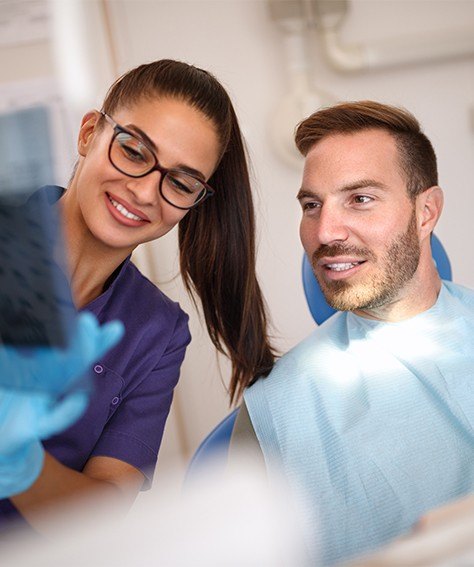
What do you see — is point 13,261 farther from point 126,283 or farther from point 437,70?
point 437,70

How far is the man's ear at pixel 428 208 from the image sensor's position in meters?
1.26

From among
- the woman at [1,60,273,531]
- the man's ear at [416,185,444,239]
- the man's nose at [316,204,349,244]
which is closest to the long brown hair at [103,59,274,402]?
the woman at [1,60,273,531]

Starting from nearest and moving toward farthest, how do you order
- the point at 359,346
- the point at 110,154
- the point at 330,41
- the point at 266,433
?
the point at 110,154
the point at 266,433
the point at 359,346
the point at 330,41

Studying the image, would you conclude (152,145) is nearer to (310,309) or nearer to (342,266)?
(342,266)

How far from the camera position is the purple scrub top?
106 centimetres

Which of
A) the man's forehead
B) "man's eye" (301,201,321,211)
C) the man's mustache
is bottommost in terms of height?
the man's mustache

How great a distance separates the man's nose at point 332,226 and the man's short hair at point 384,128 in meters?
0.14

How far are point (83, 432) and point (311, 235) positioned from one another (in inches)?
18.2

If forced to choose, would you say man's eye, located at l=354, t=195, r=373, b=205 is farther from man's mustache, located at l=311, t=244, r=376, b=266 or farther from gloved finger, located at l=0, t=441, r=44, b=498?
gloved finger, located at l=0, t=441, r=44, b=498

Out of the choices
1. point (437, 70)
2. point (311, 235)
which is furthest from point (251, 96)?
point (311, 235)

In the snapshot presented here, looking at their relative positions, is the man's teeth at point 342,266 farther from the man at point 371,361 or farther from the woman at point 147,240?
the woman at point 147,240

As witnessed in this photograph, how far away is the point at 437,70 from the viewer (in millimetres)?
1942

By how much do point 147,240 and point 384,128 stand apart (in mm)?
459

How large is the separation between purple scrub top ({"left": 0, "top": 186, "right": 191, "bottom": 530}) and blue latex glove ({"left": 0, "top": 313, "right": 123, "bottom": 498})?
0.73 ft
